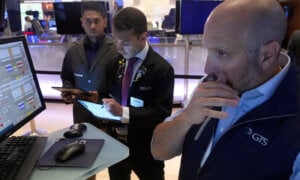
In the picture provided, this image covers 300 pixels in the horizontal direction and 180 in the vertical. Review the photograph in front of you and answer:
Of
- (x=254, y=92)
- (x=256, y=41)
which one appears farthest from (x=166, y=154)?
(x=256, y=41)

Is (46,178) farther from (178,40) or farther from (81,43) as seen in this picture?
(178,40)

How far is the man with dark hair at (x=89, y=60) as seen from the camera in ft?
7.10

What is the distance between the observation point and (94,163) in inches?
42.7

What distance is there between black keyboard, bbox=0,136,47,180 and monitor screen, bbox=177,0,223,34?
9.15ft

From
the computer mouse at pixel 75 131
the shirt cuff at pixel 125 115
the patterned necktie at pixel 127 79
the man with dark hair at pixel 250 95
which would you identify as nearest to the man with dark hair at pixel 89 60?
the patterned necktie at pixel 127 79

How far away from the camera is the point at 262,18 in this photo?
0.84 meters

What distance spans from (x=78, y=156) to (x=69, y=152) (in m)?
0.04

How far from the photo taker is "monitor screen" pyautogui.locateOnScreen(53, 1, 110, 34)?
3564 millimetres

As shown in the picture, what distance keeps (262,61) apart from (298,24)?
4.52 ft

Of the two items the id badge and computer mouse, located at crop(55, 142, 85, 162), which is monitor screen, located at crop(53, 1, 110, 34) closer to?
the id badge

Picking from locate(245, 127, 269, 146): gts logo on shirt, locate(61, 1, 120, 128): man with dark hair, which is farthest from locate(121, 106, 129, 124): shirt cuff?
locate(245, 127, 269, 146): gts logo on shirt

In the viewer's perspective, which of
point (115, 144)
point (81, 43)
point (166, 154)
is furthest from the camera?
point (81, 43)

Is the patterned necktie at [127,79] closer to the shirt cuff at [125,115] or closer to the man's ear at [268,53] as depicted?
the shirt cuff at [125,115]

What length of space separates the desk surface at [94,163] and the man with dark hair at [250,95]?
0.38m
